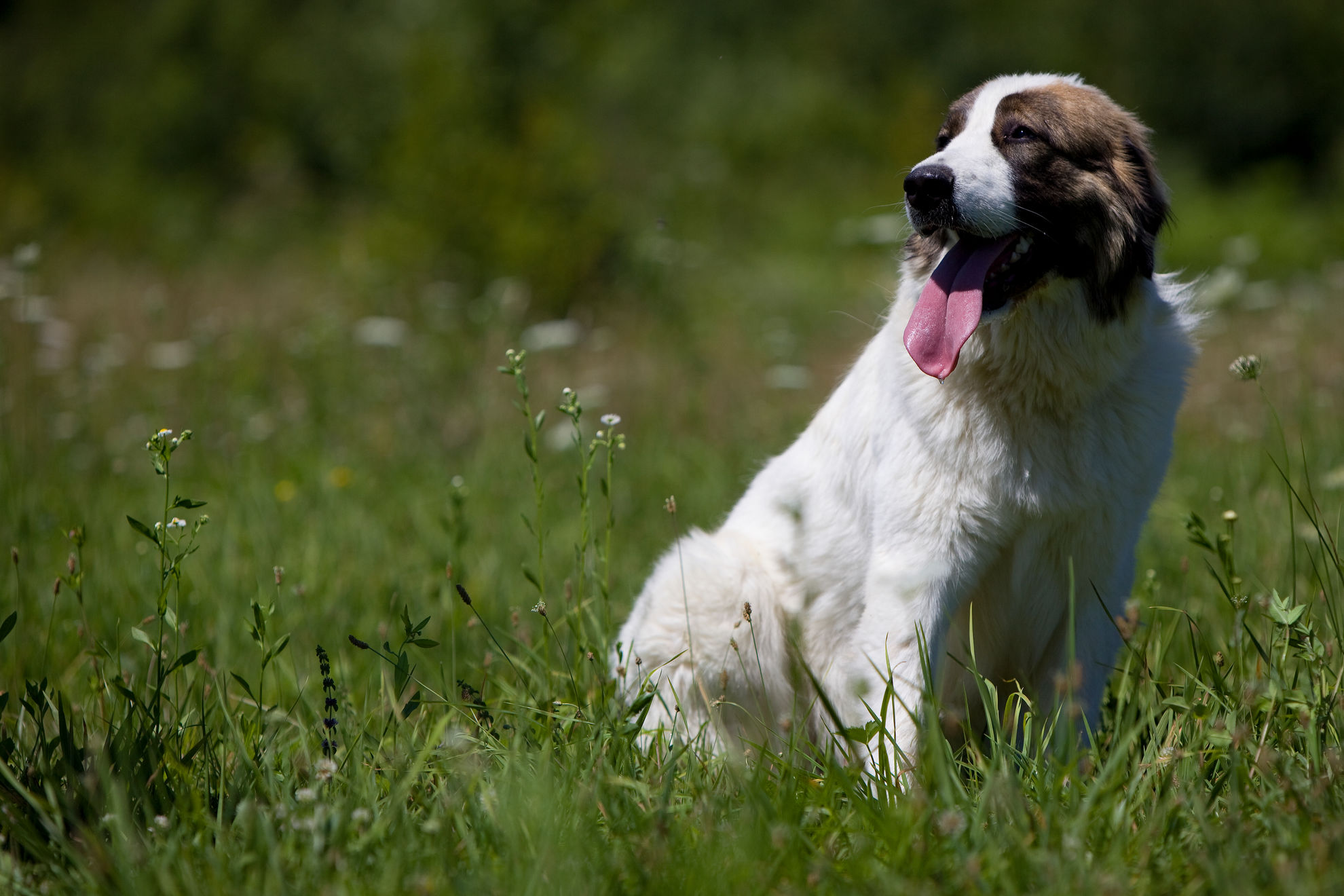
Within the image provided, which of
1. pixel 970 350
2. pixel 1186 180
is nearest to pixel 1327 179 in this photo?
pixel 1186 180

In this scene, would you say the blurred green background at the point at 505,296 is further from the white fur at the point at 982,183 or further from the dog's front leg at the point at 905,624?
the dog's front leg at the point at 905,624

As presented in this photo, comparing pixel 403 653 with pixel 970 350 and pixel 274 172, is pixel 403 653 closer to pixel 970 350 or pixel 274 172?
pixel 970 350

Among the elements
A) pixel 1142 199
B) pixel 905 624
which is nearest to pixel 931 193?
pixel 1142 199

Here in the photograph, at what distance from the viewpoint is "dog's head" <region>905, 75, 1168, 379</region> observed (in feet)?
7.88

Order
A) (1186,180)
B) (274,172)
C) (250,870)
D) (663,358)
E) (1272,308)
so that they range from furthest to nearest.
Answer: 1. (1186,180)
2. (274,172)
3. (1272,308)
4. (663,358)
5. (250,870)

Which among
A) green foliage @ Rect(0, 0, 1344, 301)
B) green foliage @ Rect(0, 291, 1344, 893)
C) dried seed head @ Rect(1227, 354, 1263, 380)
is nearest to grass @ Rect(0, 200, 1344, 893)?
green foliage @ Rect(0, 291, 1344, 893)

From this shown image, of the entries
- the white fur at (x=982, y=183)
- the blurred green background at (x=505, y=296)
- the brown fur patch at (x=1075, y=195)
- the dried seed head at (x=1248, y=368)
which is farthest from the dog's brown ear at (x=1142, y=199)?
the dried seed head at (x=1248, y=368)

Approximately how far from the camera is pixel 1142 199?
8.30 ft

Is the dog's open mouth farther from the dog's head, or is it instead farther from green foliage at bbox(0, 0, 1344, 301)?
green foliage at bbox(0, 0, 1344, 301)

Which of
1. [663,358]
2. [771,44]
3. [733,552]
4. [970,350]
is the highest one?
[771,44]

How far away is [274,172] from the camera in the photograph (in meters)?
19.4

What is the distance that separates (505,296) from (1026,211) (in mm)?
4047

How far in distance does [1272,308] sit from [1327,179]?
17.2 m

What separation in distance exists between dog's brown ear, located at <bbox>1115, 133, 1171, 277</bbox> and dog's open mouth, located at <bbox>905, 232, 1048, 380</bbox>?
0.85ft
